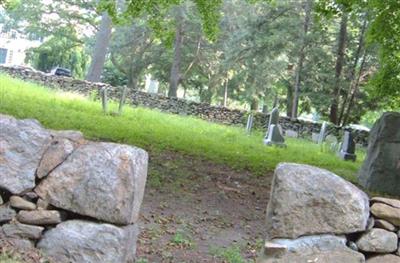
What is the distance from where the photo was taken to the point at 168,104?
89.2 ft

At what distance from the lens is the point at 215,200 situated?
7895 millimetres

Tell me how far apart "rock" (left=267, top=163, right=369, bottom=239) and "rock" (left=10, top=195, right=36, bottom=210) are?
198cm

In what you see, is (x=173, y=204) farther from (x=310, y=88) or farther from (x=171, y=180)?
(x=310, y=88)

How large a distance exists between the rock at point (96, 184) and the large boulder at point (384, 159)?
7563 mm

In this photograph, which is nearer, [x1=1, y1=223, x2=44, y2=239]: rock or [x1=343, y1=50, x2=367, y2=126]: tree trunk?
[x1=1, y1=223, x2=44, y2=239]: rock

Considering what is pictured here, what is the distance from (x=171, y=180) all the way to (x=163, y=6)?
19.6 feet

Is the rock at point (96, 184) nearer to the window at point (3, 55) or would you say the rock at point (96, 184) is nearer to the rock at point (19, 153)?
the rock at point (19, 153)

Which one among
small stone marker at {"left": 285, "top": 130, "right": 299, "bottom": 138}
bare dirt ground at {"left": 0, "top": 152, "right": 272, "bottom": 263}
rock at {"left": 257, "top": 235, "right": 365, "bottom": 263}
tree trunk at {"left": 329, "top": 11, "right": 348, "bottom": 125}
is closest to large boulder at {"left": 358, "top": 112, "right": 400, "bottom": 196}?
bare dirt ground at {"left": 0, "top": 152, "right": 272, "bottom": 263}

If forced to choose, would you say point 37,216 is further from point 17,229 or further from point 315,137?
point 315,137

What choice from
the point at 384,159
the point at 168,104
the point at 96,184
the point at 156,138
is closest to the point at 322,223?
the point at 96,184

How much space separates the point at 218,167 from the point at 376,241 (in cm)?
604

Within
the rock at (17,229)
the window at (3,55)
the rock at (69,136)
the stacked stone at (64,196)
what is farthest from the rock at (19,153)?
the window at (3,55)

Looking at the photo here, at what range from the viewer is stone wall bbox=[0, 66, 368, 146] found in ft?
84.3

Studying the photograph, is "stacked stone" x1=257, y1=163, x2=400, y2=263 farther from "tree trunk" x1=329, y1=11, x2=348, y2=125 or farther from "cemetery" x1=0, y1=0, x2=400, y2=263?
"tree trunk" x1=329, y1=11, x2=348, y2=125
